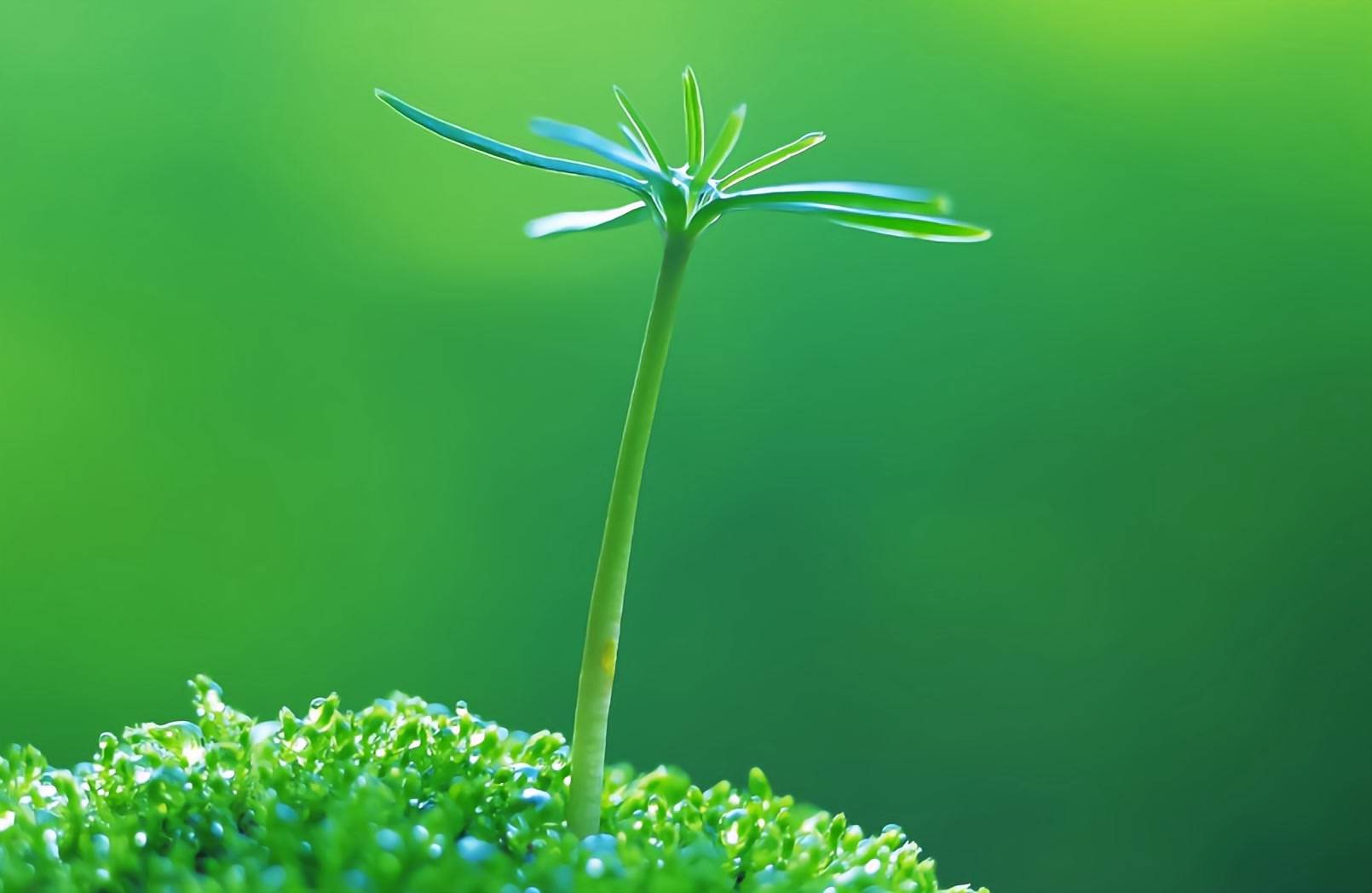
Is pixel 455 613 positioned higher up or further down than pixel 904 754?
higher up

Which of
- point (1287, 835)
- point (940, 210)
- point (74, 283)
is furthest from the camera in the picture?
point (1287, 835)

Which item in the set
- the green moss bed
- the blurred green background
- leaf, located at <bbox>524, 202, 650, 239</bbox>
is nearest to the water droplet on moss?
the green moss bed

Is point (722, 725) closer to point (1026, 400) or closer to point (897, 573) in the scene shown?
point (897, 573)

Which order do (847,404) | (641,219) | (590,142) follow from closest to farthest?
1. (590,142)
2. (641,219)
3. (847,404)

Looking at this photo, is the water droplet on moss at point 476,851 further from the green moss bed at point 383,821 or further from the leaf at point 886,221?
the leaf at point 886,221

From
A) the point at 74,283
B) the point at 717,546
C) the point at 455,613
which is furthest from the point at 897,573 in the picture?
the point at 74,283

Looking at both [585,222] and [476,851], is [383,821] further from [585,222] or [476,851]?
[585,222]

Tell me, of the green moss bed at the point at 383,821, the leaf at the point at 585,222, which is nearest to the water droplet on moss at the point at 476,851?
the green moss bed at the point at 383,821

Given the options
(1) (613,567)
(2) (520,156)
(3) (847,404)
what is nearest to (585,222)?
(2) (520,156)
